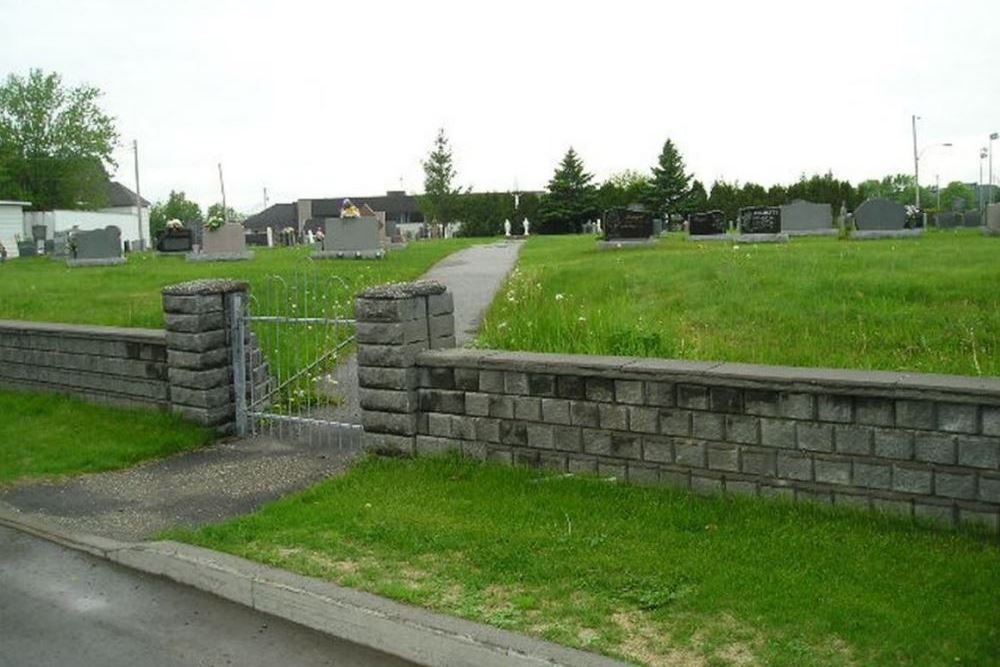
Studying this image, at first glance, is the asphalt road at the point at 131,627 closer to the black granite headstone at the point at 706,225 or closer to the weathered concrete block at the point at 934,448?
the weathered concrete block at the point at 934,448

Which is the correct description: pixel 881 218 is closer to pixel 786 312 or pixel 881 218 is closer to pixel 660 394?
pixel 786 312

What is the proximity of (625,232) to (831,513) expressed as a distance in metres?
22.2

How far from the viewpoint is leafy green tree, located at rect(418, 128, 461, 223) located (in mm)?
71438

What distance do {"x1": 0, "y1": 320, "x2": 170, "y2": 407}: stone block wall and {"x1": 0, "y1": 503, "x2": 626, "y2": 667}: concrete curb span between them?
3.55 m

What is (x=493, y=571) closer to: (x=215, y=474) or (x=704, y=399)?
(x=704, y=399)

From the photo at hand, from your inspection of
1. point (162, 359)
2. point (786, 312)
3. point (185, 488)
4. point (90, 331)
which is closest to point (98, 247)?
point (90, 331)

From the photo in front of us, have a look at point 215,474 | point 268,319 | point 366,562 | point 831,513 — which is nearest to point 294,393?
point 268,319

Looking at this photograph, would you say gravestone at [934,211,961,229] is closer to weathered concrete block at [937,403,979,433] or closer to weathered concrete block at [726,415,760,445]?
weathered concrete block at [726,415,760,445]

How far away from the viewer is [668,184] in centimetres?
7012

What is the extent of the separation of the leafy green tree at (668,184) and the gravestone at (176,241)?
134ft

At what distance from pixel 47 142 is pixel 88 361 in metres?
70.7

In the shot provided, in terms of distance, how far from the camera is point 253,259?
87.5 feet

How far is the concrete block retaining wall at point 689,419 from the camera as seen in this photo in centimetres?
542

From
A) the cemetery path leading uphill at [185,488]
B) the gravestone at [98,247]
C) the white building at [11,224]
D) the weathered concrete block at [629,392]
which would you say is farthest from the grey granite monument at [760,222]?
the white building at [11,224]
